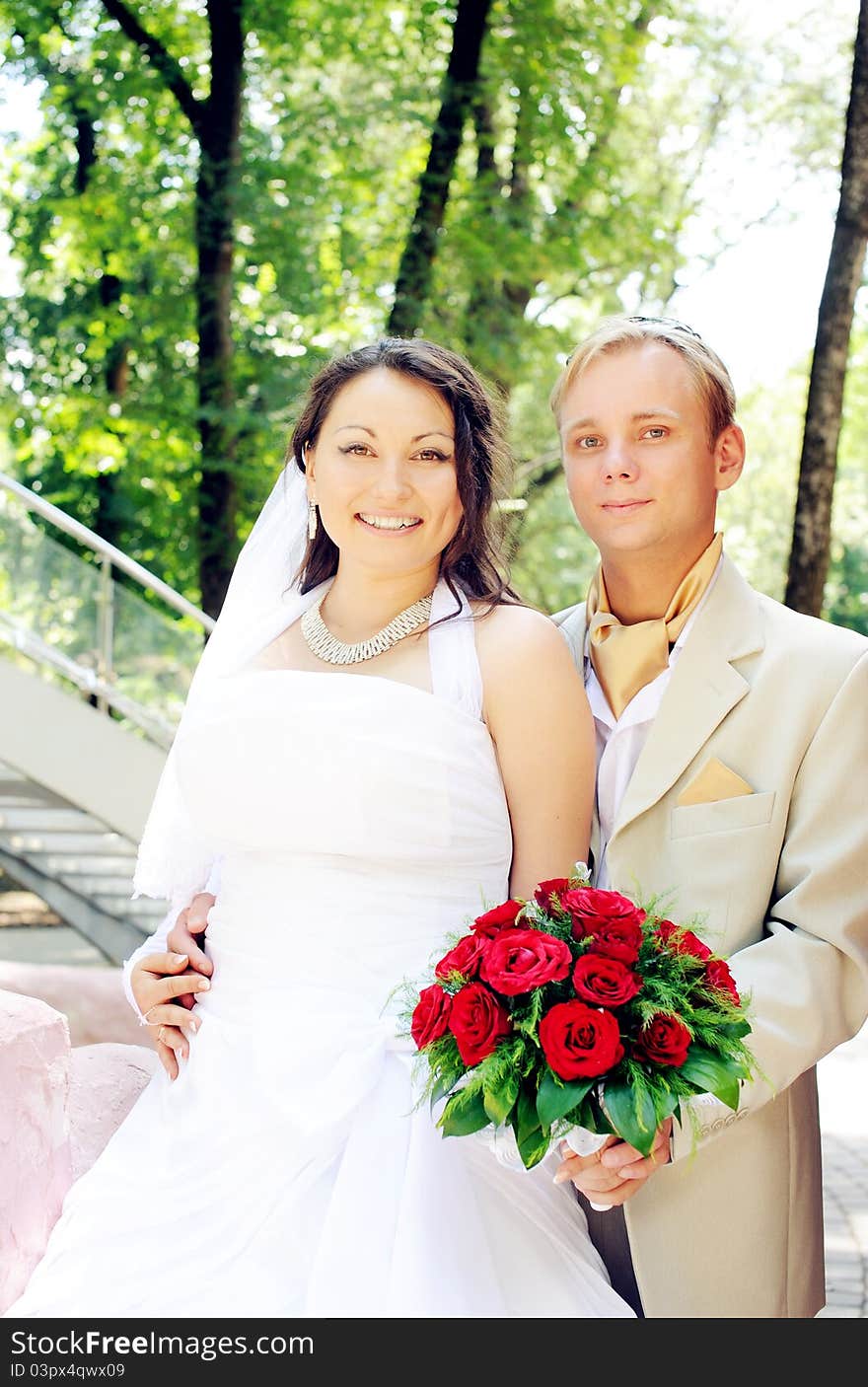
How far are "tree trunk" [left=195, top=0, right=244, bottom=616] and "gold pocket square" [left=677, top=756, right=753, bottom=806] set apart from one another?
9251 mm

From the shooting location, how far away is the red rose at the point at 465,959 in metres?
2.20

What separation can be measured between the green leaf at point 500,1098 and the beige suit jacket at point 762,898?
57 centimetres

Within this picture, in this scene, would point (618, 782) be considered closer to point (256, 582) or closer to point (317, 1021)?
point (317, 1021)

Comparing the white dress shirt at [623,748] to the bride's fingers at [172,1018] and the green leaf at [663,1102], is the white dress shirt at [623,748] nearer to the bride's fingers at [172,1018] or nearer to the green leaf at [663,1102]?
the green leaf at [663,1102]

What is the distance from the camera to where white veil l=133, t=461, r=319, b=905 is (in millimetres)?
3205

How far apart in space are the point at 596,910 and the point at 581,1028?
0.20 m

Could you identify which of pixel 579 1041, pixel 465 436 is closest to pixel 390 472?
pixel 465 436

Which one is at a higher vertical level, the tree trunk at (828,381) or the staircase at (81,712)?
the tree trunk at (828,381)

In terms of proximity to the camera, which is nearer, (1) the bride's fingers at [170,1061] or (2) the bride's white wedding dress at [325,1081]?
(2) the bride's white wedding dress at [325,1081]

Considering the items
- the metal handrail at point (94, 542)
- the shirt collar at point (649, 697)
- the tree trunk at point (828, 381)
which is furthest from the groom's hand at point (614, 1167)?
the metal handrail at point (94, 542)

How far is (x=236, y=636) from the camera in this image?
3246 mm

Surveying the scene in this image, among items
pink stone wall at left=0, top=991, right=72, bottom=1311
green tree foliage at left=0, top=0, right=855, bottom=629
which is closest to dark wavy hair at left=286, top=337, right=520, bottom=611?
pink stone wall at left=0, top=991, right=72, bottom=1311

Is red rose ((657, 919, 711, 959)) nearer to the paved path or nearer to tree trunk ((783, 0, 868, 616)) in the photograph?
the paved path

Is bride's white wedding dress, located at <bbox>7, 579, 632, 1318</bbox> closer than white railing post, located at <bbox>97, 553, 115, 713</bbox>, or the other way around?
bride's white wedding dress, located at <bbox>7, 579, 632, 1318</bbox>
